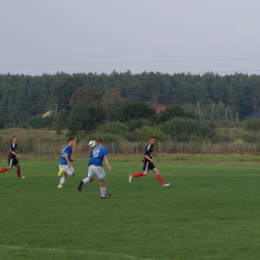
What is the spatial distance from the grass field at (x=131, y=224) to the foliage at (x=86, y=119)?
50232 millimetres

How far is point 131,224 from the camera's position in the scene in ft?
28.6

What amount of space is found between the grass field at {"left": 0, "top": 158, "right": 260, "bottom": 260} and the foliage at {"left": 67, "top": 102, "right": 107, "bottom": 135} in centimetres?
5023

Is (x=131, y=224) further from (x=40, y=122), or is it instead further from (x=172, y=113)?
(x=40, y=122)

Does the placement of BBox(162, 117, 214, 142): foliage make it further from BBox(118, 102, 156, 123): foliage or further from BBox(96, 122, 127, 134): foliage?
BBox(118, 102, 156, 123): foliage

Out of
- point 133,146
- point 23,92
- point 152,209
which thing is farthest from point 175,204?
point 23,92

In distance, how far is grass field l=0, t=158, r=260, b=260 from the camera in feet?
21.8

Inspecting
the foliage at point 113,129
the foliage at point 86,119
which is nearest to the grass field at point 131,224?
the foliage at point 113,129

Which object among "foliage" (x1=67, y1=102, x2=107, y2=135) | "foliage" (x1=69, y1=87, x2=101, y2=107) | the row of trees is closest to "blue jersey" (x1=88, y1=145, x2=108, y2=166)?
"foliage" (x1=67, y1=102, x2=107, y2=135)

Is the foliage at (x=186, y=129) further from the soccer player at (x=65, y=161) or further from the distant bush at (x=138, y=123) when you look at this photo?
the soccer player at (x=65, y=161)

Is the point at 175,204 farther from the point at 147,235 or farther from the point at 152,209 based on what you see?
the point at 147,235

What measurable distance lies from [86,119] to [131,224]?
5675 centimetres

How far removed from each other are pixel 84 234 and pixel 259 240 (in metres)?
3.16

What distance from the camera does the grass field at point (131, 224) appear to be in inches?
261

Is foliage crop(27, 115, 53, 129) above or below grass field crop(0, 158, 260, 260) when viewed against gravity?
above
